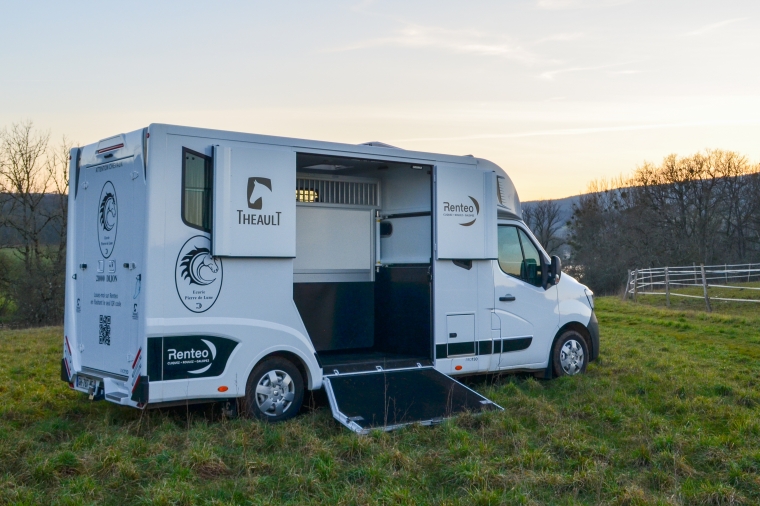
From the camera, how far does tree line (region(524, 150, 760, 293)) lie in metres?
46.0

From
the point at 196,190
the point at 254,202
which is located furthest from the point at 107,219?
the point at 254,202

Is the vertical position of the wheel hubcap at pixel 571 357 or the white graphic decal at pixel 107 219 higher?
the white graphic decal at pixel 107 219

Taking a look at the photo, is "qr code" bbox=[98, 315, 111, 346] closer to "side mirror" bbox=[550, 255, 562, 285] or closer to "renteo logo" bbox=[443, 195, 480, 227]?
"renteo logo" bbox=[443, 195, 480, 227]

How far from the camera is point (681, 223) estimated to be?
4662cm

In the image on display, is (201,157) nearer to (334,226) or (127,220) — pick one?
(127,220)

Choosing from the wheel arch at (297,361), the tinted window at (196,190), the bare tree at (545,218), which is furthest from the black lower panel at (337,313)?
the bare tree at (545,218)

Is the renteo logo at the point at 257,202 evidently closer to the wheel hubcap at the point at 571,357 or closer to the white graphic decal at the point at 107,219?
the white graphic decal at the point at 107,219

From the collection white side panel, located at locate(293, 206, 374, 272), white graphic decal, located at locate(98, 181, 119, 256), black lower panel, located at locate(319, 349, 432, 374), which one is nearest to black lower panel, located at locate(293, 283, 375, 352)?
black lower panel, located at locate(319, 349, 432, 374)

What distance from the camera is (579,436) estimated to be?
22.0ft

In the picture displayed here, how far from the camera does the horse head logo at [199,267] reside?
6.92 meters

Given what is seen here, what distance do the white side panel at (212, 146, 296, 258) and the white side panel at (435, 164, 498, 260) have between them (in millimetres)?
2003

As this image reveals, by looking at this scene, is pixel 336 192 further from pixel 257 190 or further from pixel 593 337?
pixel 593 337

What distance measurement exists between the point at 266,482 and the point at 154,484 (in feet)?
2.46

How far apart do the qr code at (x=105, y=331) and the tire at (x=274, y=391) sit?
139 centimetres
